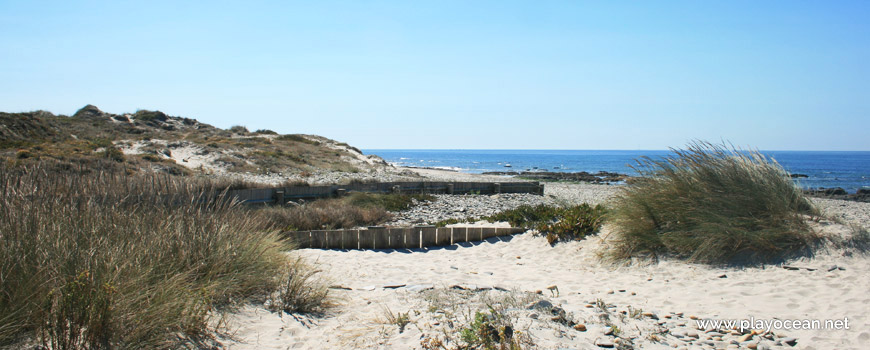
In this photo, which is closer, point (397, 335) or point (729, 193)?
point (397, 335)

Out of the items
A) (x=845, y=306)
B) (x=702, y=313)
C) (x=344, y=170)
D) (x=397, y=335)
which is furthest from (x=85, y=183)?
(x=344, y=170)

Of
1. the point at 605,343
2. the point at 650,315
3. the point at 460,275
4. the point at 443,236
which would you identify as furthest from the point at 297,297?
the point at 443,236

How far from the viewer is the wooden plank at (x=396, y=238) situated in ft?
28.7

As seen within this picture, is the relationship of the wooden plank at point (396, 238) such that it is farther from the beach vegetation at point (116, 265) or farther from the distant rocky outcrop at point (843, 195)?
the distant rocky outcrop at point (843, 195)

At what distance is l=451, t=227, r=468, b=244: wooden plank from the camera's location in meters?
9.12

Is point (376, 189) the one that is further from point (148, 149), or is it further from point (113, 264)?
point (148, 149)

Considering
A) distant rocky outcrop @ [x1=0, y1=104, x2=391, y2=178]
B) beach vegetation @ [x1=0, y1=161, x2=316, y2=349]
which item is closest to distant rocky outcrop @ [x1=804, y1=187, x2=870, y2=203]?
distant rocky outcrop @ [x1=0, y1=104, x2=391, y2=178]

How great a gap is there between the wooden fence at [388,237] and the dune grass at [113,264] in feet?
9.06

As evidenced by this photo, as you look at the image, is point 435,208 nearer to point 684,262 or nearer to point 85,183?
point 684,262

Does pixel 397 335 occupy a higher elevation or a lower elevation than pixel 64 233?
lower

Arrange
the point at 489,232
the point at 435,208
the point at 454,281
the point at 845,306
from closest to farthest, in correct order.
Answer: the point at 845,306
the point at 454,281
the point at 489,232
the point at 435,208

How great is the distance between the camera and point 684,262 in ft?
20.7

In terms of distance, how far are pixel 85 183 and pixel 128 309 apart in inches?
102

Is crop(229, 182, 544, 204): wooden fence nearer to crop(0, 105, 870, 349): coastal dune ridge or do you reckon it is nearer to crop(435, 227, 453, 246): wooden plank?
crop(435, 227, 453, 246): wooden plank
